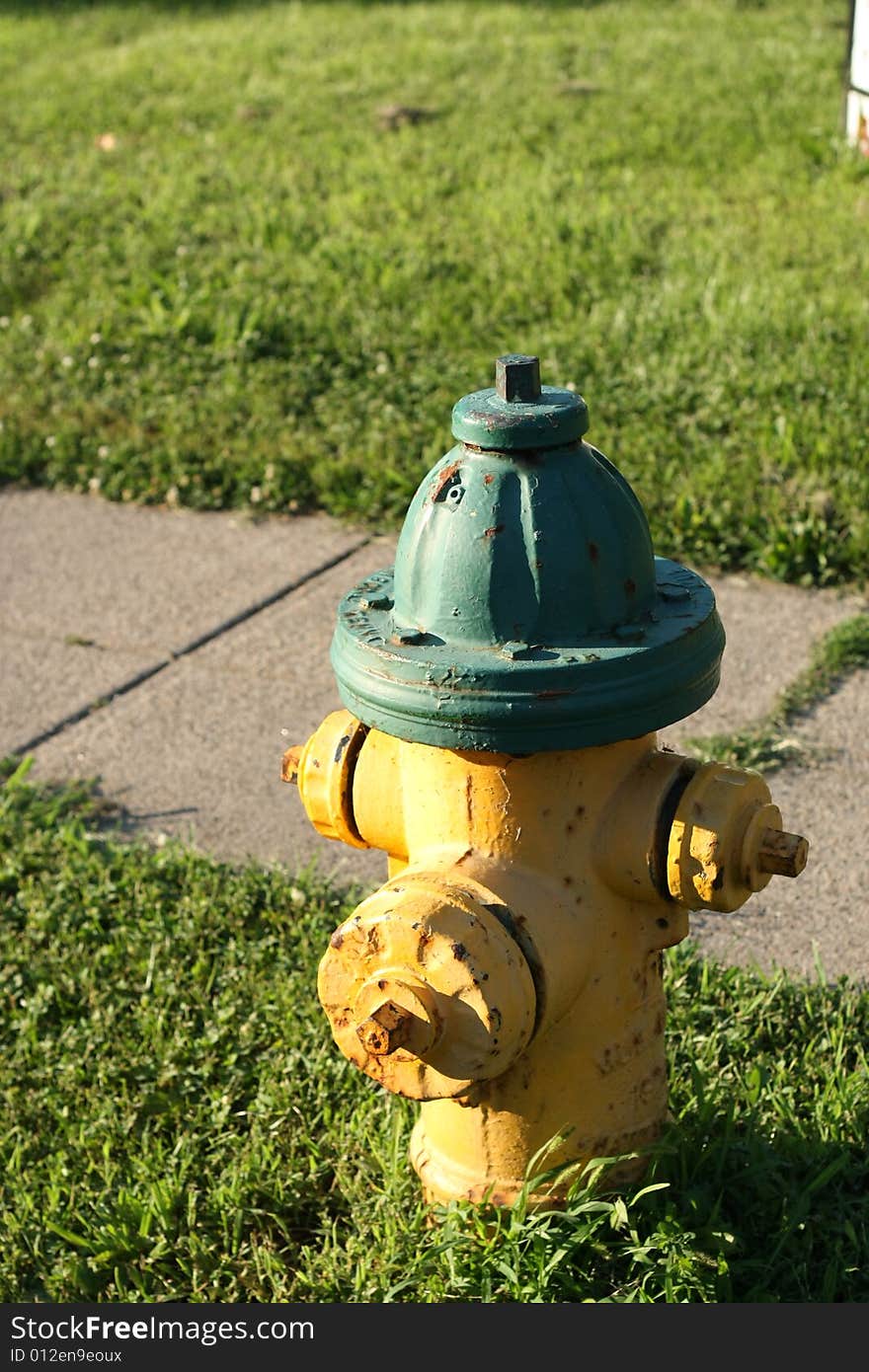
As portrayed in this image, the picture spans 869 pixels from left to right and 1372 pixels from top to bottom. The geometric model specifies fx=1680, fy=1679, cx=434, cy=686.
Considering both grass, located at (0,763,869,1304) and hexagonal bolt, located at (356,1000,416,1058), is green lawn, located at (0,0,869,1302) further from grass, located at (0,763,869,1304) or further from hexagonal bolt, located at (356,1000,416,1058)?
hexagonal bolt, located at (356,1000,416,1058)

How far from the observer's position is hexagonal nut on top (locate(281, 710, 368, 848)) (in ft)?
7.84

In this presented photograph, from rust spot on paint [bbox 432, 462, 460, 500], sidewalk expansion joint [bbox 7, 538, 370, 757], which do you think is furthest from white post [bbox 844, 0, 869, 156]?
rust spot on paint [bbox 432, 462, 460, 500]

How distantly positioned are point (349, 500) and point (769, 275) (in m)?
1.85

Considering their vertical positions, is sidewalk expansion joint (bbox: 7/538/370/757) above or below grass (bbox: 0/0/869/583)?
below

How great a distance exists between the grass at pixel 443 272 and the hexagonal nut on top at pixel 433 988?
2575mm

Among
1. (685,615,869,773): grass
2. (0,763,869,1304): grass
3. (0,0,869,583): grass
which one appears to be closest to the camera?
(0,763,869,1304): grass

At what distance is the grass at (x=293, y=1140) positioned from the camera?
236 centimetres

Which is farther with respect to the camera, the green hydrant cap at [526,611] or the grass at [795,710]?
the grass at [795,710]

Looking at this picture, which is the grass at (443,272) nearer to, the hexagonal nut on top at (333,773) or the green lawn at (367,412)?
the green lawn at (367,412)

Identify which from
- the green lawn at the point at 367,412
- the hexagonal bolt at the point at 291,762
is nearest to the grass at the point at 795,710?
the green lawn at the point at 367,412

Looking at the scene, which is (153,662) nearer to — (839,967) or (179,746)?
(179,746)

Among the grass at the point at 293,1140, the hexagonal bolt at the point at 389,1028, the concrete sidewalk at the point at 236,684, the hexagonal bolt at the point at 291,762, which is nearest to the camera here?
the hexagonal bolt at the point at 389,1028

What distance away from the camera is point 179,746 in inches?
157

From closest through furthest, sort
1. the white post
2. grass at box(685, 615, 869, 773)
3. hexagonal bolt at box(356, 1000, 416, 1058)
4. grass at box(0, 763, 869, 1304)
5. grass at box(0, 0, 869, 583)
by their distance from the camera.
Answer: hexagonal bolt at box(356, 1000, 416, 1058), grass at box(0, 763, 869, 1304), grass at box(685, 615, 869, 773), grass at box(0, 0, 869, 583), the white post
